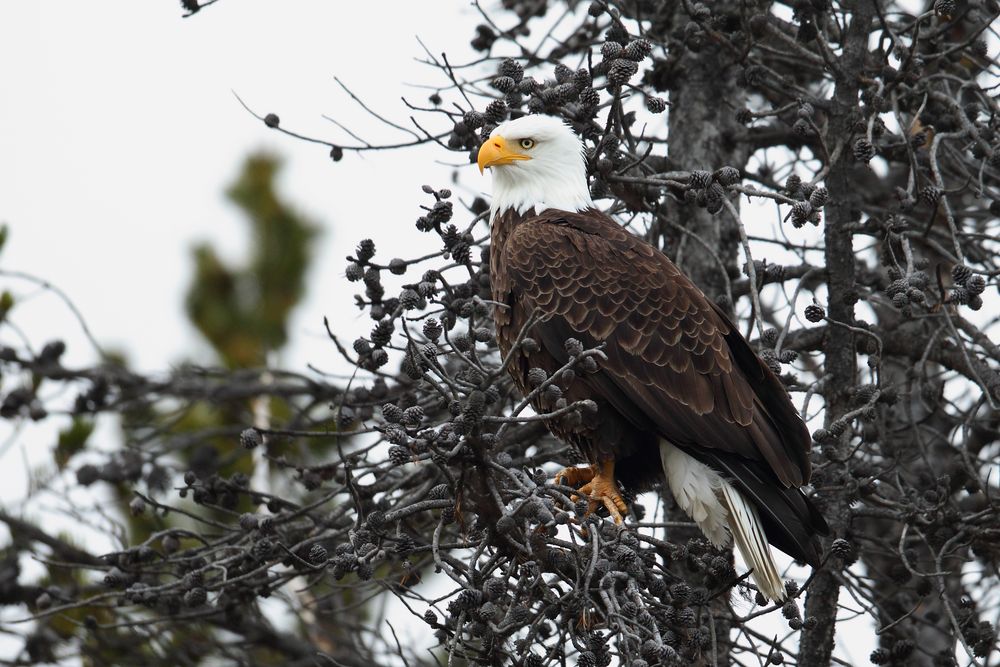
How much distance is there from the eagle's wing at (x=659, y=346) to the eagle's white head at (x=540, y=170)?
0.41 m

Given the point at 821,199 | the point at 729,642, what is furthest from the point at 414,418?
the point at 729,642

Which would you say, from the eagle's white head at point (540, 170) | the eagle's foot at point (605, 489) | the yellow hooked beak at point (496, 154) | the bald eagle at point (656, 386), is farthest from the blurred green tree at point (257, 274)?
the eagle's foot at point (605, 489)

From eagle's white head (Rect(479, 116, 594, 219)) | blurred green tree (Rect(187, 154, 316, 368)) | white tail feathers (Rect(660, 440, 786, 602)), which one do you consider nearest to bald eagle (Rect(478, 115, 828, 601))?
white tail feathers (Rect(660, 440, 786, 602))

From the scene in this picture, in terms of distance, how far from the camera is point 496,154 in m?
4.93

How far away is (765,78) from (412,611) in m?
2.74

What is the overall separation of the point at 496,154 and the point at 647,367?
3.40ft

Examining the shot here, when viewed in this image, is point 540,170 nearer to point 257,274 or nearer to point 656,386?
point 656,386

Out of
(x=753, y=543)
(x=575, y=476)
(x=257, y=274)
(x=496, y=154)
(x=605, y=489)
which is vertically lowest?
(x=753, y=543)

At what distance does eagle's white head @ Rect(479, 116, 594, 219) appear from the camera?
17.2 ft

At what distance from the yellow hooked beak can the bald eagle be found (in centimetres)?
1

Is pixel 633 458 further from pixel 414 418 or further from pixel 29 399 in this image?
pixel 29 399

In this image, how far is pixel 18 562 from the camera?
18.1 ft

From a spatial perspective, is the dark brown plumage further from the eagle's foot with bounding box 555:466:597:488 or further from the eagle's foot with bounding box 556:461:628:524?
the eagle's foot with bounding box 555:466:597:488

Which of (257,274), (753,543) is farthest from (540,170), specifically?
(257,274)
